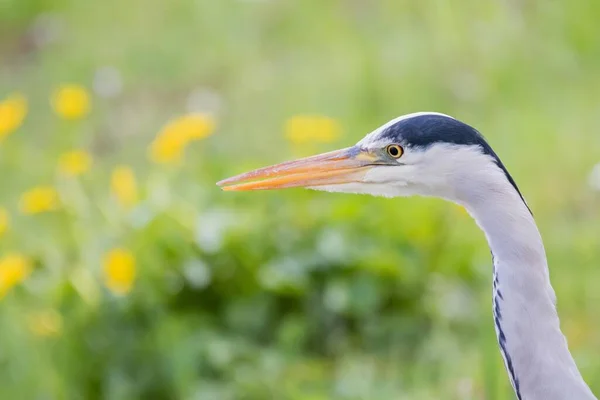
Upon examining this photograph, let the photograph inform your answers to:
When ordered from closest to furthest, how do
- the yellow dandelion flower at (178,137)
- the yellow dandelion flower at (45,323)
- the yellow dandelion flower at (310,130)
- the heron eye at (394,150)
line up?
the heron eye at (394,150)
the yellow dandelion flower at (45,323)
the yellow dandelion flower at (178,137)
the yellow dandelion flower at (310,130)

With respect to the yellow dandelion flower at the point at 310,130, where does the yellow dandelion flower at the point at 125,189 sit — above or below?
below

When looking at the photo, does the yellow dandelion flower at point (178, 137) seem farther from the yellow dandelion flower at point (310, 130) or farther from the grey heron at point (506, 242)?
the grey heron at point (506, 242)

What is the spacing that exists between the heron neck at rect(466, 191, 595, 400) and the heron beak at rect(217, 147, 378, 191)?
0.28 m

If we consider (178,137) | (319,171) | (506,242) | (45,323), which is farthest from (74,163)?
(506,242)

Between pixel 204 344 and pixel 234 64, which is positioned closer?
pixel 204 344

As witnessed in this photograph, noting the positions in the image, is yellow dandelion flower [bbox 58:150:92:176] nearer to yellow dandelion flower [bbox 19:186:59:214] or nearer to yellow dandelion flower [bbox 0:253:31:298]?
yellow dandelion flower [bbox 19:186:59:214]

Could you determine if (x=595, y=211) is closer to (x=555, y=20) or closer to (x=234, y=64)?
(x=555, y=20)

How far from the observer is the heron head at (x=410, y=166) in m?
1.64

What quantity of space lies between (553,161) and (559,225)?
1.28 ft

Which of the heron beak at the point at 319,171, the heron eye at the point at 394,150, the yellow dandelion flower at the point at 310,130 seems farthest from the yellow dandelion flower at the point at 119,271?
the heron eye at the point at 394,150

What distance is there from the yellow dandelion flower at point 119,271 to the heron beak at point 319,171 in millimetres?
952

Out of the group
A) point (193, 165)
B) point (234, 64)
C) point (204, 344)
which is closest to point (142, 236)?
point (204, 344)

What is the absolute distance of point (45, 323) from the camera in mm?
2846

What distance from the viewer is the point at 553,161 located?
12.2 ft
